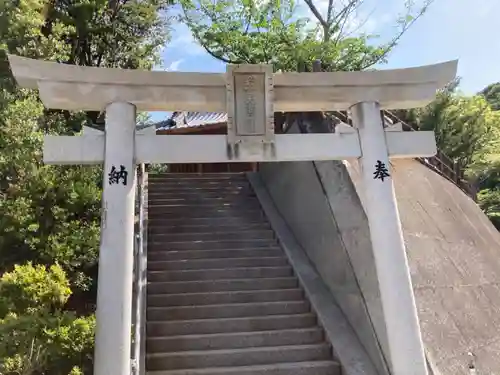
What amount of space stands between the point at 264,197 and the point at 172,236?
2620 millimetres

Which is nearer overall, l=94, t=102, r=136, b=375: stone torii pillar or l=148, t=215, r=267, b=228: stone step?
l=94, t=102, r=136, b=375: stone torii pillar

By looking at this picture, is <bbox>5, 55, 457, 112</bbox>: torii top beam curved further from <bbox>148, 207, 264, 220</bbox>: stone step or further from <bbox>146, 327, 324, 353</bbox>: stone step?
<bbox>148, 207, 264, 220</bbox>: stone step

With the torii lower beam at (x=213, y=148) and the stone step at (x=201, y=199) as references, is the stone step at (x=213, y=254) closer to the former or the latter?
the stone step at (x=201, y=199)

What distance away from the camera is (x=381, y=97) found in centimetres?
510

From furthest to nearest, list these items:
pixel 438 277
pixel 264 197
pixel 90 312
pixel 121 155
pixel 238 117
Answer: pixel 264 197
pixel 90 312
pixel 438 277
pixel 238 117
pixel 121 155

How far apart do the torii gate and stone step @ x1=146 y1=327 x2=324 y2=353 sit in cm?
158

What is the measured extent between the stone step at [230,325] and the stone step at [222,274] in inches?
42.1

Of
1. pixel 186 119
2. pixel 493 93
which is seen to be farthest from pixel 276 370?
pixel 493 93

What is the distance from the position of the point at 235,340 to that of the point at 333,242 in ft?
6.58

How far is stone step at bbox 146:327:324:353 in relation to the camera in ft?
18.6

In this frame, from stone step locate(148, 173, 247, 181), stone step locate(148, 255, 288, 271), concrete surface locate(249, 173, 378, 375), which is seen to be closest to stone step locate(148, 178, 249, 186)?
stone step locate(148, 173, 247, 181)

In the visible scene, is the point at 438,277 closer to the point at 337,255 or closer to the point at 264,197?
the point at 337,255

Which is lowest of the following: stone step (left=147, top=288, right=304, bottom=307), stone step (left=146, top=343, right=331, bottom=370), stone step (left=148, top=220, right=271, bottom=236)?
stone step (left=146, top=343, right=331, bottom=370)

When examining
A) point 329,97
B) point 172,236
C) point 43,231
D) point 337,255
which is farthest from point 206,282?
point 329,97
